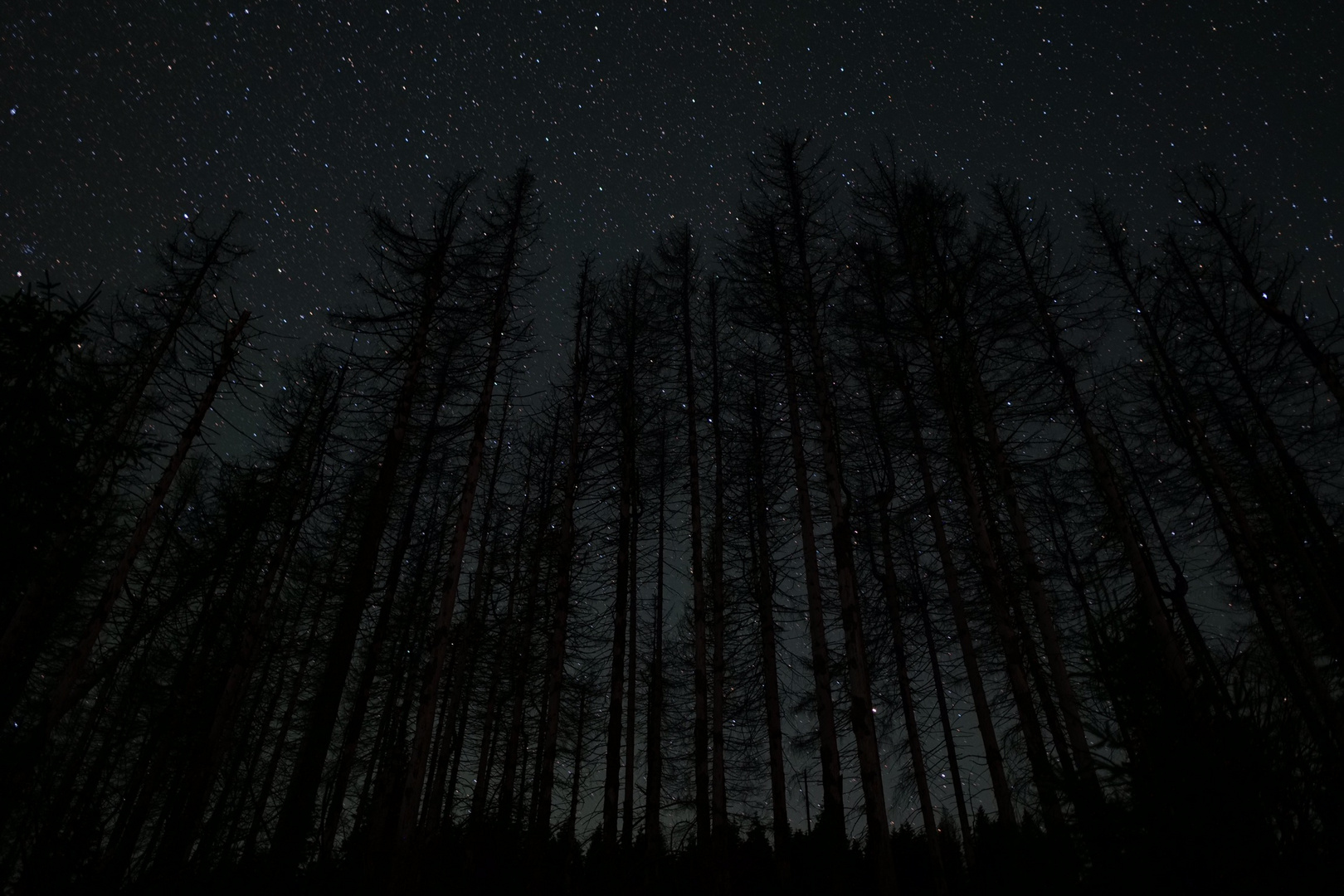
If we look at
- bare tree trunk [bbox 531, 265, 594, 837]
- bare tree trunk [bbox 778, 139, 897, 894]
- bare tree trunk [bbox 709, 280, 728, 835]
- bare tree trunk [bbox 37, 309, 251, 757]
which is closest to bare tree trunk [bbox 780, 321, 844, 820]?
bare tree trunk [bbox 778, 139, 897, 894]

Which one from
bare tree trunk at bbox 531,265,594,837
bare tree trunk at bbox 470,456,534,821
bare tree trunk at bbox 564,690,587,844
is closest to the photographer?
bare tree trunk at bbox 531,265,594,837

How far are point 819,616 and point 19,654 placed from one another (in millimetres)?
13491

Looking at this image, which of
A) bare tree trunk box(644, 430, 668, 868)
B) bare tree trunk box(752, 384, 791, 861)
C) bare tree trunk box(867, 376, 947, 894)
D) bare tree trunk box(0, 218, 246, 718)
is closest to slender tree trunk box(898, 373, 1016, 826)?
bare tree trunk box(867, 376, 947, 894)

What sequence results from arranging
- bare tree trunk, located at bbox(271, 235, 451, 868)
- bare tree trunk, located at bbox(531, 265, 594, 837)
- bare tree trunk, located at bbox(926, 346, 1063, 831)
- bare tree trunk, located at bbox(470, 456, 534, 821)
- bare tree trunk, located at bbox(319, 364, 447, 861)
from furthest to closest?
bare tree trunk, located at bbox(470, 456, 534, 821) → bare tree trunk, located at bbox(319, 364, 447, 861) → bare tree trunk, located at bbox(531, 265, 594, 837) → bare tree trunk, located at bbox(926, 346, 1063, 831) → bare tree trunk, located at bbox(271, 235, 451, 868)

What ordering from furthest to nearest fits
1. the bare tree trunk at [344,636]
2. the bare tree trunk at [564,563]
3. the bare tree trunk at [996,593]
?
the bare tree trunk at [564,563] → the bare tree trunk at [996,593] → the bare tree trunk at [344,636]

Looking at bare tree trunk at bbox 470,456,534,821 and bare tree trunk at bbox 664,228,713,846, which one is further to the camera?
bare tree trunk at bbox 470,456,534,821

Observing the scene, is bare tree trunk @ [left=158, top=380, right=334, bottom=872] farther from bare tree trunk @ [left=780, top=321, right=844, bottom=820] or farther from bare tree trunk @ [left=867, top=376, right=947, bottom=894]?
bare tree trunk @ [left=867, top=376, right=947, bottom=894]

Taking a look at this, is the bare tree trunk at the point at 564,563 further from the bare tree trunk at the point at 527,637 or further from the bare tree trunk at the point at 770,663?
the bare tree trunk at the point at 770,663

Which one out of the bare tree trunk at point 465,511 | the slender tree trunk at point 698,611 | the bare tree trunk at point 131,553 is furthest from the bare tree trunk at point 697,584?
the bare tree trunk at point 131,553

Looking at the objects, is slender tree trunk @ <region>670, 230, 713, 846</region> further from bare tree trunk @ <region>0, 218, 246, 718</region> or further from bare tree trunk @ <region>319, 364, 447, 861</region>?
A: bare tree trunk @ <region>0, 218, 246, 718</region>

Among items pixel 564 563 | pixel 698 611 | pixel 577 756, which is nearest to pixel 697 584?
pixel 698 611

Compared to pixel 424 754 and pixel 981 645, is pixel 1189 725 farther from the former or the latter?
pixel 981 645

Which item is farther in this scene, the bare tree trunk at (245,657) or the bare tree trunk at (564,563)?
the bare tree trunk at (564,563)

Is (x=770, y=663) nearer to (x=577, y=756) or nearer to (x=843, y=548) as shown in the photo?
(x=843, y=548)
